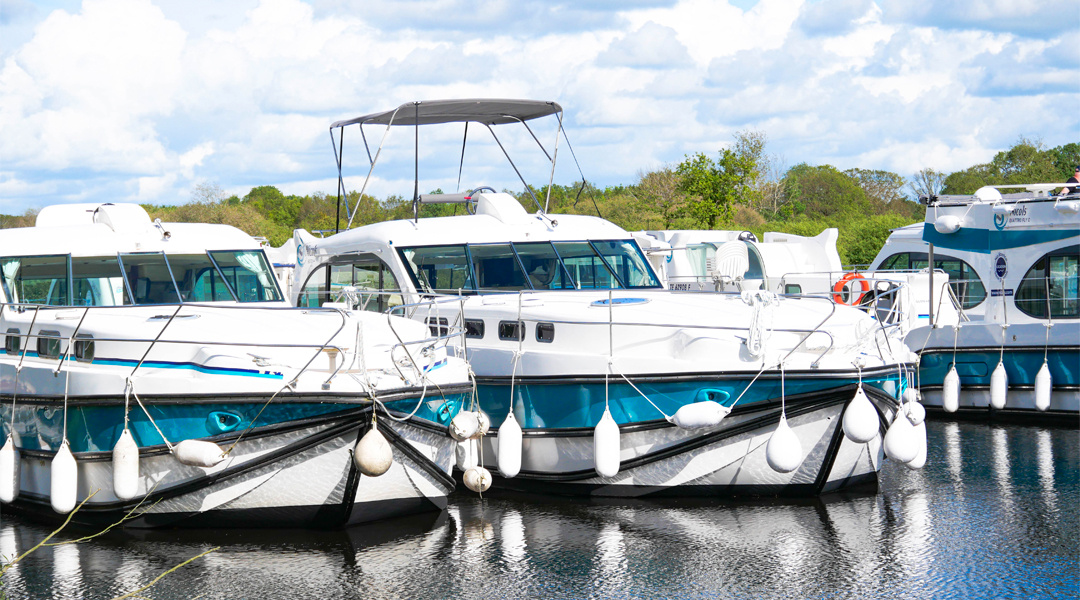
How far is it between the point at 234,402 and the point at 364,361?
93cm

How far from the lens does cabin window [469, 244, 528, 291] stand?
10.8 m

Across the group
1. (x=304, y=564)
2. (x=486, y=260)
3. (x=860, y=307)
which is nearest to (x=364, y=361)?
(x=304, y=564)

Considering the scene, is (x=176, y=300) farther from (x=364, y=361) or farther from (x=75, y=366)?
(x=364, y=361)

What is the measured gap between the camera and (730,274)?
52.0 feet

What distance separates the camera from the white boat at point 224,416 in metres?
7.54

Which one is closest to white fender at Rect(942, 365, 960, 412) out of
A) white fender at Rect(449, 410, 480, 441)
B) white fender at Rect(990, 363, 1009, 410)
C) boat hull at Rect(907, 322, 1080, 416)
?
white fender at Rect(990, 363, 1009, 410)

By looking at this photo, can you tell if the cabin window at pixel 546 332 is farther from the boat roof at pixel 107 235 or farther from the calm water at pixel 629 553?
the boat roof at pixel 107 235

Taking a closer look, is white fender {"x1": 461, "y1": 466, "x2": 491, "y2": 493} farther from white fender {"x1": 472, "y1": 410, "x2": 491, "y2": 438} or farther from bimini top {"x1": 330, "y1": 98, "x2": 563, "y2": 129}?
bimini top {"x1": 330, "y1": 98, "x2": 563, "y2": 129}

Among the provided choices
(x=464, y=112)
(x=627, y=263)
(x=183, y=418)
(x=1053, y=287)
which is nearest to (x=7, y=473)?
(x=183, y=418)

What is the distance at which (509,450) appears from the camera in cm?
870

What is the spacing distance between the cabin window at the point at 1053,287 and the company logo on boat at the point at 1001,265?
292 millimetres

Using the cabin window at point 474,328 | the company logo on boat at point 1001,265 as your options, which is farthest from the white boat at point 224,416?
the company logo on boat at point 1001,265

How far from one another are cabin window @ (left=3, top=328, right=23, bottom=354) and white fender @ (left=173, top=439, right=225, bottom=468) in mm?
2321

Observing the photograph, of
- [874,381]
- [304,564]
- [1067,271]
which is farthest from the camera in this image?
[1067,271]
